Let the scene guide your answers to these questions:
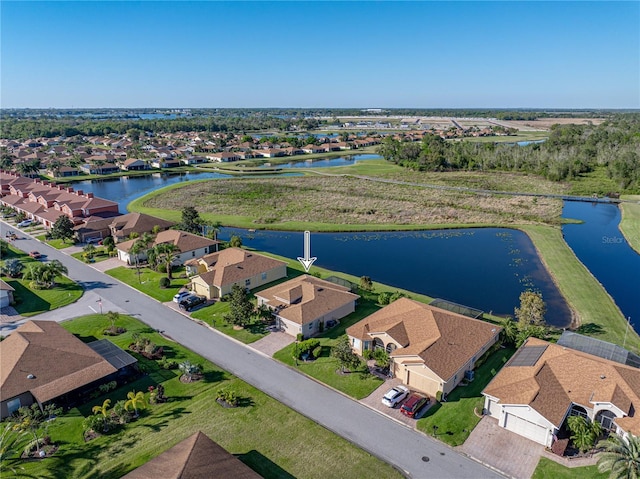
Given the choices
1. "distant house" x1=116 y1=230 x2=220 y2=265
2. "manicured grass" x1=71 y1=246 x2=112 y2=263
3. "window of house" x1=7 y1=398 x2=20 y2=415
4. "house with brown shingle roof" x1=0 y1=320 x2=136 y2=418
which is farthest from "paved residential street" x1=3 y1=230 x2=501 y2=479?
"manicured grass" x1=71 y1=246 x2=112 y2=263

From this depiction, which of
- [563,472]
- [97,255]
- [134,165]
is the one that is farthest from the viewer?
[134,165]

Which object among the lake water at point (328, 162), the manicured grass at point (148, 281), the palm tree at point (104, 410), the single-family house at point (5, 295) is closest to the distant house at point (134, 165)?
the lake water at point (328, 162)

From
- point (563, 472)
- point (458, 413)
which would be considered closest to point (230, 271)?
point (458, 413)

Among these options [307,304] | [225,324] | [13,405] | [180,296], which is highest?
[307,304]

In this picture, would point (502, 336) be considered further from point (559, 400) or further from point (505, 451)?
point (505, 451)

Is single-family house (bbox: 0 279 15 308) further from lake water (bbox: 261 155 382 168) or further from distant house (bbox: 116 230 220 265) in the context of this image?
lake water (bbox: 261 155 382 168)

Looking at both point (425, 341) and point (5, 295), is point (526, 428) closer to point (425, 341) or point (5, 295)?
point (425, 341)
